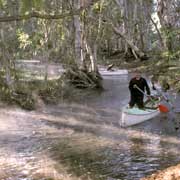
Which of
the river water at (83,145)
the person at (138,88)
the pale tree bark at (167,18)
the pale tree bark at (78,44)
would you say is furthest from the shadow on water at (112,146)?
the pale tree bark at (167,18)

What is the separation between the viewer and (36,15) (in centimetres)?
361

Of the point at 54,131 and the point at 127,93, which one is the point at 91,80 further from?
the point at 54,131

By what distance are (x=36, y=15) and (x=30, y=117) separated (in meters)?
13.2

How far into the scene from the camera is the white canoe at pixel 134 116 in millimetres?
13820

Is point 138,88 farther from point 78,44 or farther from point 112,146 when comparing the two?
point 78,44

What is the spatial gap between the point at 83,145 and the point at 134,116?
272 cm

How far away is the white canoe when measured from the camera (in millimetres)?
13820

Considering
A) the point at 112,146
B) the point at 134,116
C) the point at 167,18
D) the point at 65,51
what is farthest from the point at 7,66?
the point at 167,18

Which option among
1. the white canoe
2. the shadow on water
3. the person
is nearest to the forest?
the shadow on water

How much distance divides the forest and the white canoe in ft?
0.80

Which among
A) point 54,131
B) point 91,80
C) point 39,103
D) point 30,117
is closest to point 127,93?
point 91,80

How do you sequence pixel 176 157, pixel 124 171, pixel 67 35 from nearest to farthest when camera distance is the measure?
pixel 124 171 < pixel 176 157 < pixel 67 35

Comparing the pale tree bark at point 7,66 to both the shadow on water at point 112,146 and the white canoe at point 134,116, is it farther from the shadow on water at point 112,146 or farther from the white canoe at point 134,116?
the white canoe at point 134,116

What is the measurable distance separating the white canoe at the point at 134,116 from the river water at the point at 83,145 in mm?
189
